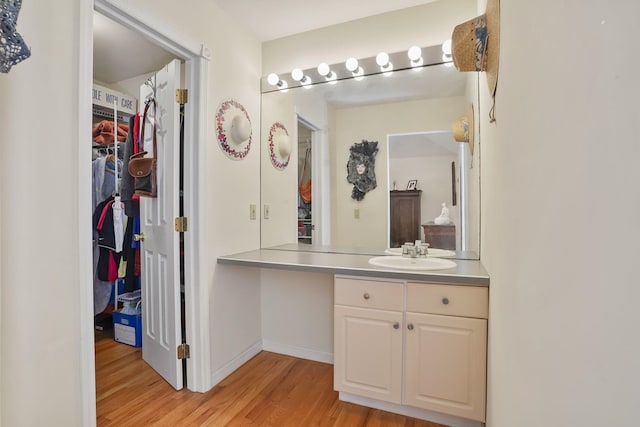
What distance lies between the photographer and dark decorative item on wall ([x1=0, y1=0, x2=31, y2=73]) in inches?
32.7

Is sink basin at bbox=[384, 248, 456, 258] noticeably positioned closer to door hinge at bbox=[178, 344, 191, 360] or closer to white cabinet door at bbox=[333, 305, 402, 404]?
white cabinet door at bbox=[333, 305, 402, 404]

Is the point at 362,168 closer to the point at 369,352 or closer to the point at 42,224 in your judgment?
the point at 369,352

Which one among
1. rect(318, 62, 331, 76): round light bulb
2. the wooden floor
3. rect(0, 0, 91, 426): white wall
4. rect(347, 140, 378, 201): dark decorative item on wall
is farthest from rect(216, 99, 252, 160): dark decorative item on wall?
the wooden floor

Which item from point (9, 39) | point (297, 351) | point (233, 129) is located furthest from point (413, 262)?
point (9, 39)

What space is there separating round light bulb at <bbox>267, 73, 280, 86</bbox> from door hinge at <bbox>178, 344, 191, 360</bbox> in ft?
6.34

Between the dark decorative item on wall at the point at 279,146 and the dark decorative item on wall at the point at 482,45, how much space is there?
1.48m

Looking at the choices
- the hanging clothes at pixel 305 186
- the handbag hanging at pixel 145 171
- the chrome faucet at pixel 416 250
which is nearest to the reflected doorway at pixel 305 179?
the hanging clothes at pixel 305 186

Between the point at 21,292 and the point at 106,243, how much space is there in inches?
70.8

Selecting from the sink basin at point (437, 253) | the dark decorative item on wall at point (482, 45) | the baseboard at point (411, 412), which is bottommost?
the baseboard at point (411, 412)

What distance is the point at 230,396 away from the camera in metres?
1.96

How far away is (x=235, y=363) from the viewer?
7.47ft

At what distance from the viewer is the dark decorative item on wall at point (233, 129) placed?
2.14 m

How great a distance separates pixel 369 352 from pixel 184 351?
1129 mm

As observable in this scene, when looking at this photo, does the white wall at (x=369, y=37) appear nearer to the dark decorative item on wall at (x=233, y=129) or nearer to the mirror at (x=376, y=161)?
the mirror at (x=376, y=161)
